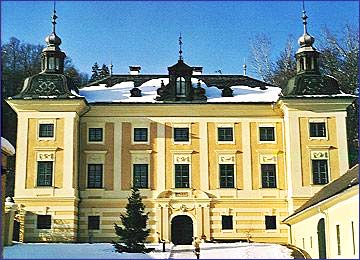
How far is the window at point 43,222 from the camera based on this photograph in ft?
81.5

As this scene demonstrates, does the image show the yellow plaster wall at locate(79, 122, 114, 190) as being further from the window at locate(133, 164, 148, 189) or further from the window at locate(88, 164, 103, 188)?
the window at locate(133, 164, 148, 189)

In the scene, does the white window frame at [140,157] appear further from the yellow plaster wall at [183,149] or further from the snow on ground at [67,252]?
the snow on ground at [67,252]

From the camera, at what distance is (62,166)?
83.1ft

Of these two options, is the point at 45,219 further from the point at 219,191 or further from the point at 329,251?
the point at 329,251

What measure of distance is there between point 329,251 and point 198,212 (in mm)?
8109

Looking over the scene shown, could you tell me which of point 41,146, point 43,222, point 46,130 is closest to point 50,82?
point 46,130

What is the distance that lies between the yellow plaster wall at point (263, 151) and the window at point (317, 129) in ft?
4.57

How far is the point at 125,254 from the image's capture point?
20.6 meters

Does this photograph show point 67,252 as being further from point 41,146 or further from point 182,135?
point 182,135

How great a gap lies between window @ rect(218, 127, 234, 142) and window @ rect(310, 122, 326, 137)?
3327mm

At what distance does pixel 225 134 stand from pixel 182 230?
4.40 m

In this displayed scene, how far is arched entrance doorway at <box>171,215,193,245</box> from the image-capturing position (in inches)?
1011

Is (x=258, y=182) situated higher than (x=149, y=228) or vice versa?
(x=258, y=182)

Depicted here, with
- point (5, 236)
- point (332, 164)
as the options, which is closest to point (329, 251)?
point (332, 164)
